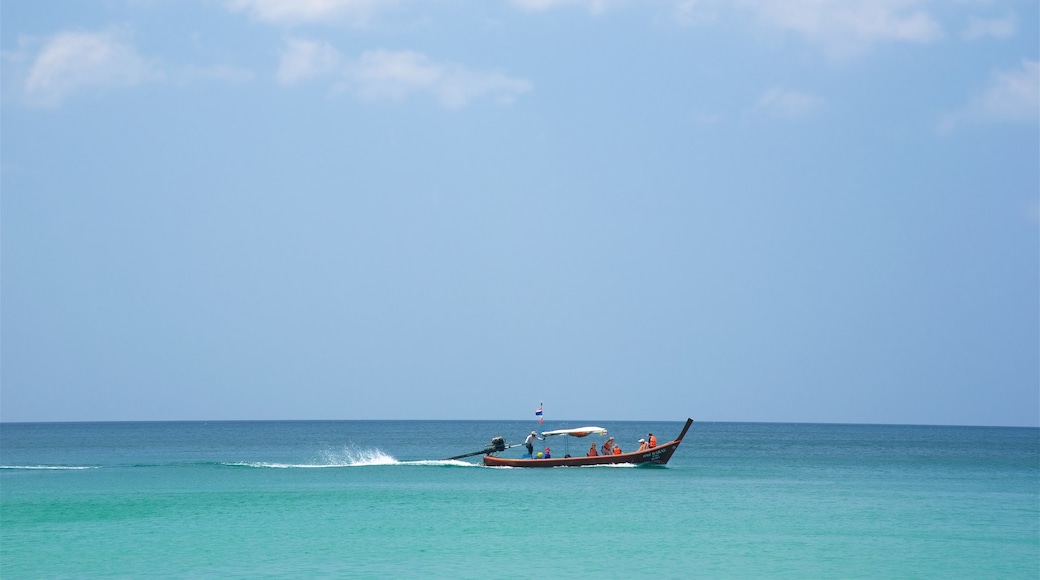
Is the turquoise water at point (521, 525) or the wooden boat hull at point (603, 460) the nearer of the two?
the turquoise water at point (521, 525)

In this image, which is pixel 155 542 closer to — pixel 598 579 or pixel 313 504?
pixel 313 504

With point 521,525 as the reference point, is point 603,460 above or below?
above

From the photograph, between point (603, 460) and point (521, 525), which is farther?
point (603, 460)

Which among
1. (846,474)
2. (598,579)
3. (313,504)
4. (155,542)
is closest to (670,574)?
(598,579)

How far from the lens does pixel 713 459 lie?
58.5 metres

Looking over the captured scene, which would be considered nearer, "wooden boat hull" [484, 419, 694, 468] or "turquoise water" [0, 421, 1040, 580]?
"turquoise water" [0, 421, 1040, 580]

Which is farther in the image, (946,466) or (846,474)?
(946,466)

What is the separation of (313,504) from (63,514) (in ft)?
22.5

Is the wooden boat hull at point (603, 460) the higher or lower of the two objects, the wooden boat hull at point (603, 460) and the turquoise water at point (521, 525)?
the higher

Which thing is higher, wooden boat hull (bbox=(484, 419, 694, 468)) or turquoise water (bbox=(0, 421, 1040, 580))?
wooden boat hull (bbox=(484, 419, 694, 468))

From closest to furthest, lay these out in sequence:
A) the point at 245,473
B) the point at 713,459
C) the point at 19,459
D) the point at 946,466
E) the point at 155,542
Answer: the point at 155,542, the point at 245,473, the point at 946,466, the point at 713,459, the point at 19,459

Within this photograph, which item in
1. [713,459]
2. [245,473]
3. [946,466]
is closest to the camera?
[245,473]

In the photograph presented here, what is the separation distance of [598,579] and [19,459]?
56.9m

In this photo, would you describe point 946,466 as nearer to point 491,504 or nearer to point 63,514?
point 491,504
